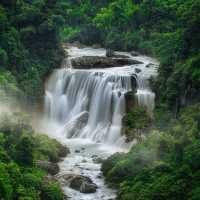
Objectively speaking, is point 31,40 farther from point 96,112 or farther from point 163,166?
point 163,166

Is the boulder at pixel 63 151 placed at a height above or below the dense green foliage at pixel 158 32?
below

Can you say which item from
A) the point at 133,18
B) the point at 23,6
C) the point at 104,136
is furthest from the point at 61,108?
the point at 133,18

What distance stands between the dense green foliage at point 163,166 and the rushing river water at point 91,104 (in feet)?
14.9

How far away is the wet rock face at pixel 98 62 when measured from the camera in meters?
49.0

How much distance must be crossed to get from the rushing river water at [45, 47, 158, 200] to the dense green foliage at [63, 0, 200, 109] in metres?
2.61

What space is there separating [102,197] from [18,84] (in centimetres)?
1736

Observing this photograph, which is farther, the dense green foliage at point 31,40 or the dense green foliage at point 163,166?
the dense green foliage at point 31,40

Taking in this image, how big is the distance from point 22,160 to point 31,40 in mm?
20773

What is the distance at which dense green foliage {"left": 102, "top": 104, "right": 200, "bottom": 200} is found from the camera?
2648 cm

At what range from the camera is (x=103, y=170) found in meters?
32.9

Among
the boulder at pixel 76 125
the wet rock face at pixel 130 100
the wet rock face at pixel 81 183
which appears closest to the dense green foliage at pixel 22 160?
the wet rock face at pixel 81 183

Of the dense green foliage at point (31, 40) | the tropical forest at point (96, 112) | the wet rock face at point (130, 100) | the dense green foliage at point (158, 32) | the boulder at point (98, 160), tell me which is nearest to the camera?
the tropical forest at point (96, 112)

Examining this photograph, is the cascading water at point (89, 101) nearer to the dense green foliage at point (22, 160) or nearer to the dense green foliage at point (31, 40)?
the dense green foliage at point (31, 40)

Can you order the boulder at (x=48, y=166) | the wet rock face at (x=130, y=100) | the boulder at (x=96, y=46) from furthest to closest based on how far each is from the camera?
the boulder at (x=96, y=46) → the wet rock face at (x=130, y=100) → the boulder at (x=48, y=166)
